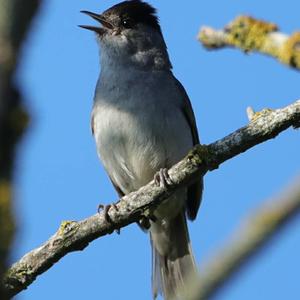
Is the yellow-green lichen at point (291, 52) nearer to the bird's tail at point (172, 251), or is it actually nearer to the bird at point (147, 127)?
the bird at point (147, 127)

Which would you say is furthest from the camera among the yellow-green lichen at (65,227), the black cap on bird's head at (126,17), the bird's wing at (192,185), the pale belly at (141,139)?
the black cap on bird's head at (126,17)

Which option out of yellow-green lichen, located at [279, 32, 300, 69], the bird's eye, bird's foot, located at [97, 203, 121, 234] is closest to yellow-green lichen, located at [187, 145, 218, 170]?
bird's foot, located at [97, 203, 121, 234]

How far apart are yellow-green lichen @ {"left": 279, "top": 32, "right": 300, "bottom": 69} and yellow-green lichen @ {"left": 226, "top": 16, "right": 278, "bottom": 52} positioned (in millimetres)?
285

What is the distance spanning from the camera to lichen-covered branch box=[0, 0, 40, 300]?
114 cm

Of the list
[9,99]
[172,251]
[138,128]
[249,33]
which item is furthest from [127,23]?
[9,99]

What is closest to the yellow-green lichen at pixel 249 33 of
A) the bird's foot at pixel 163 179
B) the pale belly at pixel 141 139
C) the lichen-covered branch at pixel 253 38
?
the lichen-covered branch at pixel 253 38

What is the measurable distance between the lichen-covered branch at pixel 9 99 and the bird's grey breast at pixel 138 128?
616cm

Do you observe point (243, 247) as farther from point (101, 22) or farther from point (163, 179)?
point (101, 22)

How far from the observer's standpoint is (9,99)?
1.16m

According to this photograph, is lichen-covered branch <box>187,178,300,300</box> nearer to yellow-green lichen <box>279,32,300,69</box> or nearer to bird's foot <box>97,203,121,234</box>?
yellow-green lichen <box>279,32,300,69</box>

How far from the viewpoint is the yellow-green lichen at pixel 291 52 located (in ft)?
8.40

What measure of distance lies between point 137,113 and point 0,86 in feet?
20.6

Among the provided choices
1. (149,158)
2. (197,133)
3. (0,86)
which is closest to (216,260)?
(0,86)

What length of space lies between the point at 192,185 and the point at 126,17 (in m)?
2.70
